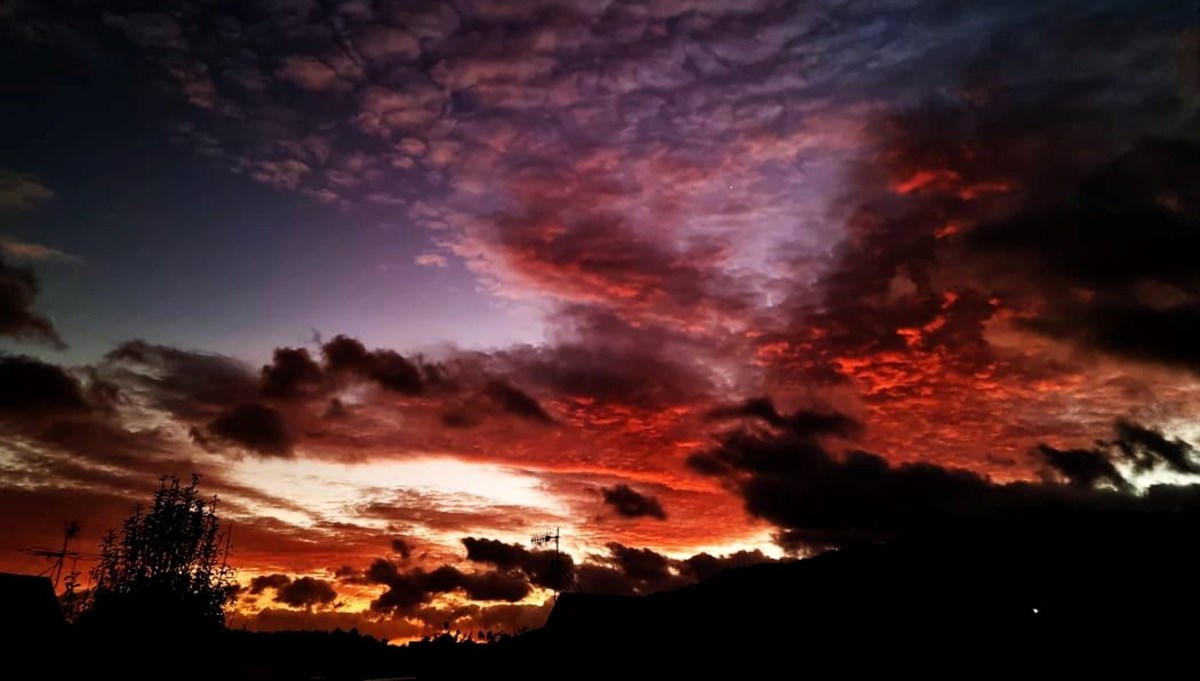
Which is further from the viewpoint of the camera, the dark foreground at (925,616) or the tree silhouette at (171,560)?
the tree silhouette at (171,560)

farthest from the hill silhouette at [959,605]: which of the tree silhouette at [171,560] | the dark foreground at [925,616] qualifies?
the tree silhouette at [171,560]

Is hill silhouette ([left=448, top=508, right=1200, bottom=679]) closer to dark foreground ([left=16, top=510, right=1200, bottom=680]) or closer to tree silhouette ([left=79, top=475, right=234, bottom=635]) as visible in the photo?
dark foreground ([left=16, top=510, right=1200, bottom=680])

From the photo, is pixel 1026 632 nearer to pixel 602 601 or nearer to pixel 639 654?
pixel 639 654

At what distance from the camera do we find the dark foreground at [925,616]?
16.0 m

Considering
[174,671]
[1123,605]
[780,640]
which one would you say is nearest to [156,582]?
[174,671]

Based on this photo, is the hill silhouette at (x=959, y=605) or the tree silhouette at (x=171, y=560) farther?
the tree silhouette at (x=171, y=560)

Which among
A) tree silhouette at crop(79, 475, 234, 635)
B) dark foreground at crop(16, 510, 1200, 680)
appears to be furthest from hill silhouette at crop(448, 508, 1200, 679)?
tree silhouette at crop(79, 475, 234, 635)

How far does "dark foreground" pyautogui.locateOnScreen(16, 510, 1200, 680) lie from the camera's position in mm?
16031

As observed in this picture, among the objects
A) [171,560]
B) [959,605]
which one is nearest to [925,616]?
[959,605]

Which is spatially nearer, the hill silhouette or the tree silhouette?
the hill silhouette

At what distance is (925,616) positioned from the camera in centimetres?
1936

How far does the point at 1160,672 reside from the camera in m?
14.9

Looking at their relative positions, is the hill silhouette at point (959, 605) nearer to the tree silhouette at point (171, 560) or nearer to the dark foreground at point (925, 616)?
the dark foreground at point (925, 616)

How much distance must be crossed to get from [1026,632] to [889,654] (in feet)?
11.7
